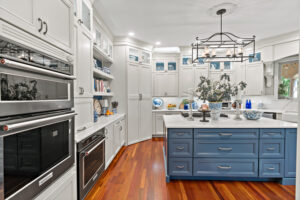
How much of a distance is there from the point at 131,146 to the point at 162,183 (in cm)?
183

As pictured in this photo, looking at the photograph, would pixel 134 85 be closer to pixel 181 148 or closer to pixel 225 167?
pixel 181 148

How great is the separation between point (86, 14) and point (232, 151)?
9.74ft

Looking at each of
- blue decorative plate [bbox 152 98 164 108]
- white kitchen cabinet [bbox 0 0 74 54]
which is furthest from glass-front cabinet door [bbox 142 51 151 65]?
white kitchen cabinet [bbox 0 0 74 54]

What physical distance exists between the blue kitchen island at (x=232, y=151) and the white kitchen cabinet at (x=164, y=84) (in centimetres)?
298

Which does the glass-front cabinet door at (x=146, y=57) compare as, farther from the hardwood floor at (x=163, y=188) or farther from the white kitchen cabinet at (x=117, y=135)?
the hardwood floor at (x=163, y=188)

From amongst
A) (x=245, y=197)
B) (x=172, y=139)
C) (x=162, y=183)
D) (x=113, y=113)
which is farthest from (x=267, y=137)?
(x=113, y=113)

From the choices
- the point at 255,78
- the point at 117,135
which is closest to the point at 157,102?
the point at 117,135

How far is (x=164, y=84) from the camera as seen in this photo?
17.0 feet

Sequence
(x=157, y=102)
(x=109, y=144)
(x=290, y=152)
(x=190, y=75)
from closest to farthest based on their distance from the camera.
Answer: (x=290, y=152) < (x=109, y=144) < (x=190, y=75) < (x=157, y=102)

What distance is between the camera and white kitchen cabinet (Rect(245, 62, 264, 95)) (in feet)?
14.5

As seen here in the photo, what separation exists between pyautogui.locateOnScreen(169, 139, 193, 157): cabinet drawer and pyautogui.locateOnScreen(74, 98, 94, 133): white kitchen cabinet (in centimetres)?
126

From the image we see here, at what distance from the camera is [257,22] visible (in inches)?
130

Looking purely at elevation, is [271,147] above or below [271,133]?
below

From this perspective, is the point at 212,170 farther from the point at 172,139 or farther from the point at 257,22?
the point at 257,22
